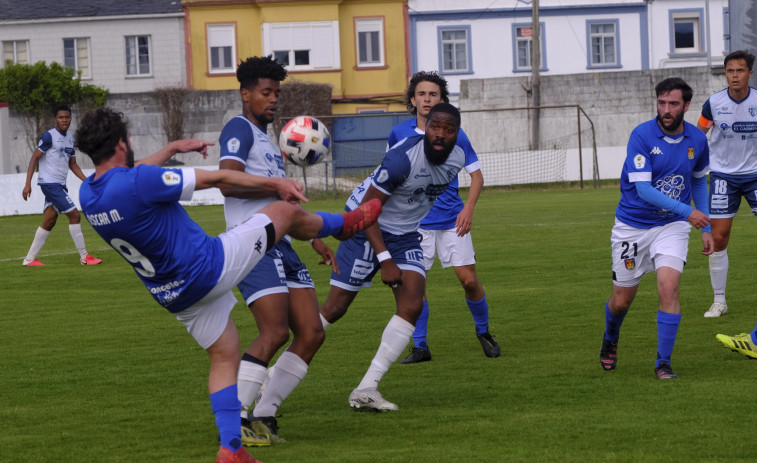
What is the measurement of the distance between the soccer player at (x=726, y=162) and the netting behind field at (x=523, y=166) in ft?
80.6

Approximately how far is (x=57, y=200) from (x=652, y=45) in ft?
130

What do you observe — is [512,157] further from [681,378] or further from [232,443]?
[232,443]

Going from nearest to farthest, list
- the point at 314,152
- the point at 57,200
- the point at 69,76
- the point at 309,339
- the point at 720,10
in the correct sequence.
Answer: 1. the point at 309,339
2. the point at 314,152
3. the point at 57,200
4. the point at 69,76
5. the point at 720,10

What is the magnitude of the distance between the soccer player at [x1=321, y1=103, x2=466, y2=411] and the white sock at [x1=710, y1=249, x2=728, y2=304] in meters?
4.29

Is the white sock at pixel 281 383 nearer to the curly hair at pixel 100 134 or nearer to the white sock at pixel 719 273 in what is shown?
the curly hair at pixel 100 134

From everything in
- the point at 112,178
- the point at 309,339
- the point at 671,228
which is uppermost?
the point at 112,178

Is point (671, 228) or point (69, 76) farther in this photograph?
point (69, 76)

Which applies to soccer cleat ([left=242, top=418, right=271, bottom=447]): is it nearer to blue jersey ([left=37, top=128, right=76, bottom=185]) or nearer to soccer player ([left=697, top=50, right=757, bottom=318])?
soccer player ([left=697, top=50, right=757, bottom=318])

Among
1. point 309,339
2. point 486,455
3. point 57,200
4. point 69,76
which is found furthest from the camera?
point 69,76

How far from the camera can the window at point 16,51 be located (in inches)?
2002

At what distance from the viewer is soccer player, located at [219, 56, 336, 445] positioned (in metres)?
6.10

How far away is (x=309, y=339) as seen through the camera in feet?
20.9

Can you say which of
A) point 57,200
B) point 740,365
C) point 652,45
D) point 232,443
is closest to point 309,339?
point 232,443

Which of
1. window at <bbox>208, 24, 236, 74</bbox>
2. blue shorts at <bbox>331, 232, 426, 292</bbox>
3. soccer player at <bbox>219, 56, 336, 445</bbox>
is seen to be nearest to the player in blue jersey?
blue shorts at <bbox>331, 232, 426, 292</bbox>
